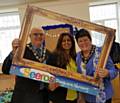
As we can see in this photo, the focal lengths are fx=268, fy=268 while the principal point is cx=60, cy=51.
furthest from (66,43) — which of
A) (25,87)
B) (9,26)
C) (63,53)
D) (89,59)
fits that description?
(9,26)

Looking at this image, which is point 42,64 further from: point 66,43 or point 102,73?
point 102,73

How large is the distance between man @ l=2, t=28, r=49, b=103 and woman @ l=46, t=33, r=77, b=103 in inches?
3.1

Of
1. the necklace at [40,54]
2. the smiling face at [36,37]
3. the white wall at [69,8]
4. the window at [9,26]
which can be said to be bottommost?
the necklace at [40,54]

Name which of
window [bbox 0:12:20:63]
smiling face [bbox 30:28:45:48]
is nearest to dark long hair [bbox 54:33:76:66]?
smiling face [bbox 30:28:45:48]

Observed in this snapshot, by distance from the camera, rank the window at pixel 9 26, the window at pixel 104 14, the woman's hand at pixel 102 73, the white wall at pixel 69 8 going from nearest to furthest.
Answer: the woman's hand at pixel 102 73 < the white wall at pixel 69 8 < the window at pixel 9 26 < the window at pixel 104 14

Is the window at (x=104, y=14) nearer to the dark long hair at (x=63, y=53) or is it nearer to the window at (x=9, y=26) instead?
the window at (x=9, y=26)

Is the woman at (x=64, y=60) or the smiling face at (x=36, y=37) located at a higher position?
the smiling face at (x=36, y=37)

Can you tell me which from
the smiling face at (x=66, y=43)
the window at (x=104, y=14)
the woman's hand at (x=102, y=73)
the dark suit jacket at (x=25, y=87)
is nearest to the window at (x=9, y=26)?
the window at (x=104, y=14)

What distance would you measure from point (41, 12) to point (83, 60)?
50cm

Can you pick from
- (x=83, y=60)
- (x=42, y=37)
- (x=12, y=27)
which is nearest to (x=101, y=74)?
(x=83, y=60)

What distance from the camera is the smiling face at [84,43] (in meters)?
2.05

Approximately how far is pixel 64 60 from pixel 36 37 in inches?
11.0

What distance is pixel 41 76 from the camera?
2055 mm

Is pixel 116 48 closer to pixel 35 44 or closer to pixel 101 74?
pixel 101 74
